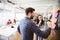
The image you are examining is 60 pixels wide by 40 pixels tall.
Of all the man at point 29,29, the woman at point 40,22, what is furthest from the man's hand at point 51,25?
the woman at point 40,22

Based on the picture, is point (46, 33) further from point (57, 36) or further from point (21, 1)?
point (21, 1)

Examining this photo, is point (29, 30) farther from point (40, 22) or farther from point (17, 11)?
point (17, 11)

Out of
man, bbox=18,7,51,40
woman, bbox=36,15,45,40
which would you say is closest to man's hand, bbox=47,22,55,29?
man, bbox=18,7,51,40

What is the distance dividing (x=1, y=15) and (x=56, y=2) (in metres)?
1.08

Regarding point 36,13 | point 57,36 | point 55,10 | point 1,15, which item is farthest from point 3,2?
point 57,36

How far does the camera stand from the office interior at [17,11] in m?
2.33

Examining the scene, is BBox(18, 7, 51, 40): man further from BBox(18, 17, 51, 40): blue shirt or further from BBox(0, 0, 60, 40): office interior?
BBox(0, 0, 60, 40): office interior

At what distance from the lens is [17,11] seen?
2.57m

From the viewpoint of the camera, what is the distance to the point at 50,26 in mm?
2150

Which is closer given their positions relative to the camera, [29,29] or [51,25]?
[29,29]

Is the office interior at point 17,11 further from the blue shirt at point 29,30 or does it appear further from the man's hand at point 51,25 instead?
the blue shirt at point 29,30

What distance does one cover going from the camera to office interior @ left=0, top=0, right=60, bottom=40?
2.33 metres

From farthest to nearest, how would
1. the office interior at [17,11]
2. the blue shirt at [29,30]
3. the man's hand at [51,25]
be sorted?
the office interior at [17,11]
the man's hand at [51,25]
the blue shirt at [29,30]

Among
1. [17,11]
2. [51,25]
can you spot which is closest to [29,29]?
[51,25]
